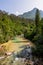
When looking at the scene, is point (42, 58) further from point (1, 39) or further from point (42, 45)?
point (1, 39)

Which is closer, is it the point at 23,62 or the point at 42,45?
the point at 23,62

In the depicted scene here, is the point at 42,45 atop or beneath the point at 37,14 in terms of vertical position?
beneath

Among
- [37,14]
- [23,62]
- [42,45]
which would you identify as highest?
[37,14]

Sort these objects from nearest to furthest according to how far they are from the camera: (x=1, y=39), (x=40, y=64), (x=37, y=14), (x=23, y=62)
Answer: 1. (x=40, y=64)
2. (x=23, y=62)
3. (x=1, y=39)
4. (x=37, y=14)

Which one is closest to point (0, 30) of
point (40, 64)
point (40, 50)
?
point (40, 50)

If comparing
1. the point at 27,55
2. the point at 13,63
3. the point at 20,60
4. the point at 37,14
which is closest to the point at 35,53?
the point at 27,55

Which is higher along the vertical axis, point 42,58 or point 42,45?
point 42,45

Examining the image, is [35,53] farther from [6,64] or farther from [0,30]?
[0,30]

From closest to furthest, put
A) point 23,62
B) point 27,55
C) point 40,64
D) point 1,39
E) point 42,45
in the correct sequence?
point 40,64 → point 23,62 → point 42,45 → point 27,55 → point 1,39

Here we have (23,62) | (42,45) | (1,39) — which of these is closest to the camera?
(23,62)
